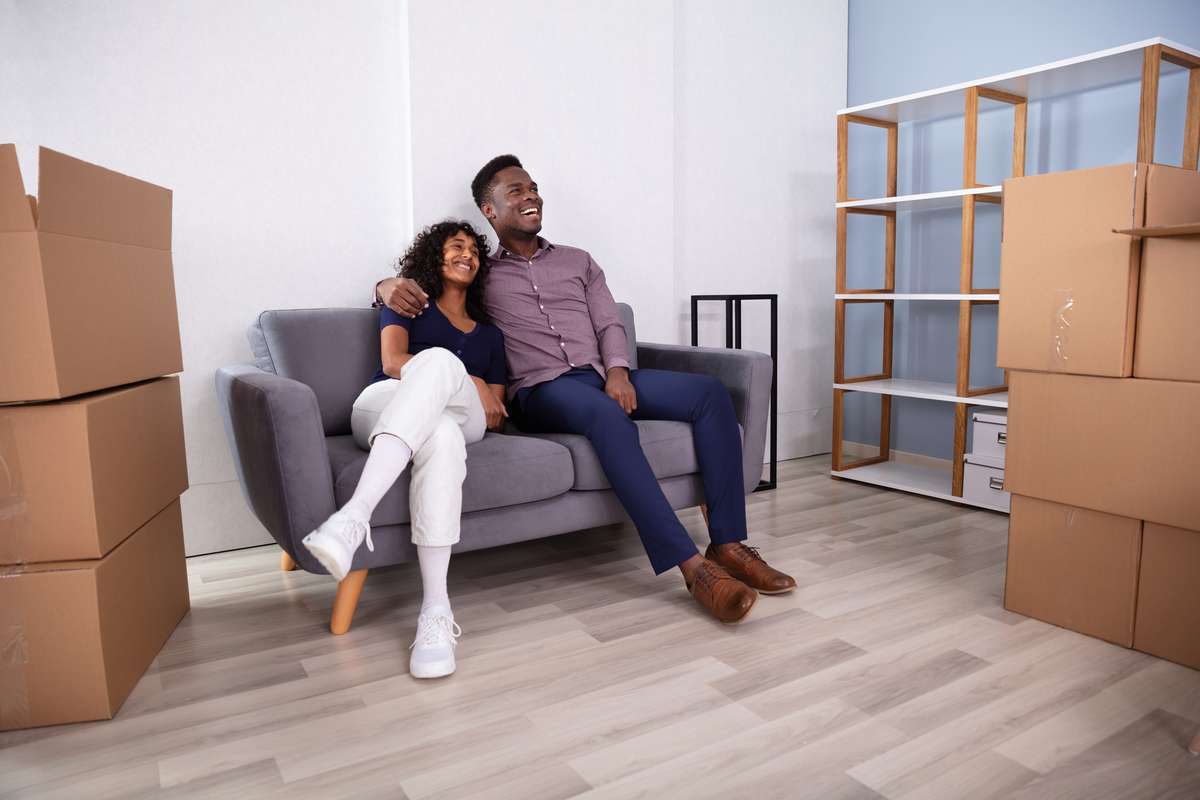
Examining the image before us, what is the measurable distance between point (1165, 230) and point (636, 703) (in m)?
1.30

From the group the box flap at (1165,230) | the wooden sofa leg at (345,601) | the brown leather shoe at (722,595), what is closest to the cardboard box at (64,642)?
the wooden sofa leg at (345,601)

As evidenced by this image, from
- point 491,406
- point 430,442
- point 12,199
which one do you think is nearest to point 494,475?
point 430,442

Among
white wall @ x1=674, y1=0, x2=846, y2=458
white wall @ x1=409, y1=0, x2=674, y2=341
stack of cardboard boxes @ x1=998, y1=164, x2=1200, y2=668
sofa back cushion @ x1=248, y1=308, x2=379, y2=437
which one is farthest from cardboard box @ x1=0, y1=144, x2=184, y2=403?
white wall @ x1=674, y1=0, x2=846, y2=458

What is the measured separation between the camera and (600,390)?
2.30 meters

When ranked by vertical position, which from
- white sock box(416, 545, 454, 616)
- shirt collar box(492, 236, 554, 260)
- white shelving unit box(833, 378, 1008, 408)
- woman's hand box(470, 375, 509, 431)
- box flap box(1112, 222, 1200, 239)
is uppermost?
shirt collar box(492, 236, 554, 260)

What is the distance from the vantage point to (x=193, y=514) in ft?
7.99

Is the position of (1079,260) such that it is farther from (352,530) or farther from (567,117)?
(567,117)

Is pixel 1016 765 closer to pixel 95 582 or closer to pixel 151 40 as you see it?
pixel 95 582

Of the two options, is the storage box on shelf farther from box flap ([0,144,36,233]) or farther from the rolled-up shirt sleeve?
box flap ([0,144,36,233])

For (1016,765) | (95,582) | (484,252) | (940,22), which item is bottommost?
(1016,765)

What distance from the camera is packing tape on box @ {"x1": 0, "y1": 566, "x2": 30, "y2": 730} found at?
4.56ft

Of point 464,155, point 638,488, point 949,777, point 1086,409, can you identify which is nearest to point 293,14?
point 464,155

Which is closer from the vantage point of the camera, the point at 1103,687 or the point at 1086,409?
the point at 1103,687

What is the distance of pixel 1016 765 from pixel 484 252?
6.02ft
